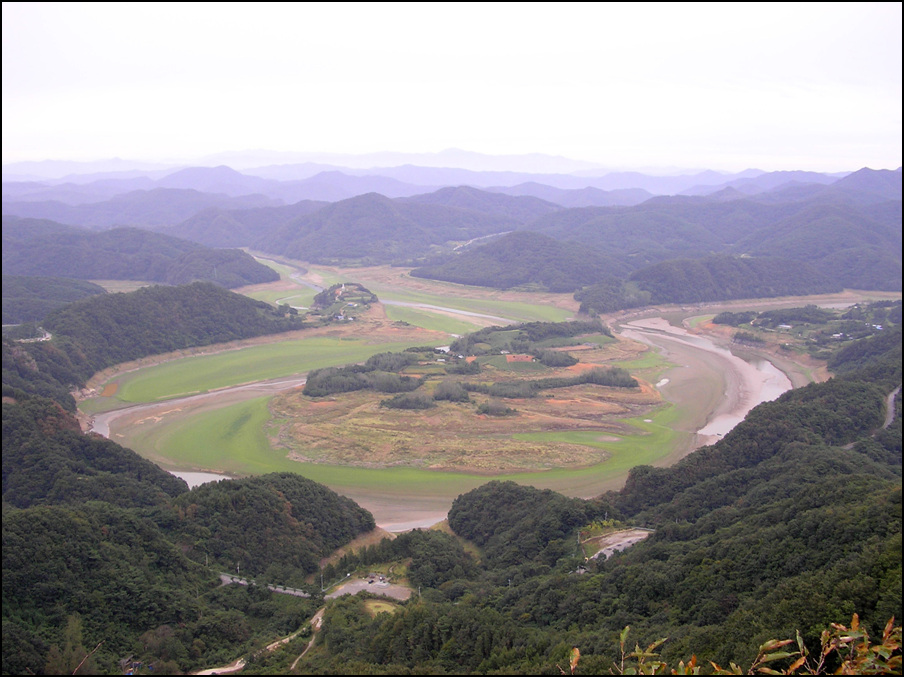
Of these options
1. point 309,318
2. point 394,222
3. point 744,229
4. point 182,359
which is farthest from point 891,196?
point 182,359

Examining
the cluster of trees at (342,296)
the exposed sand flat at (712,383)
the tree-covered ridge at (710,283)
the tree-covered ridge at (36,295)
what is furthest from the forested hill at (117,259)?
the exposed sand flat at (712,383)

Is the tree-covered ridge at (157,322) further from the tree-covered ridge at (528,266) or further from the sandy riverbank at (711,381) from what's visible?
the sandy riverbank at (711,381)

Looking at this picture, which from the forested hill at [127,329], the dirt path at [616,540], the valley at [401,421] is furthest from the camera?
the forested hill at [127,329]

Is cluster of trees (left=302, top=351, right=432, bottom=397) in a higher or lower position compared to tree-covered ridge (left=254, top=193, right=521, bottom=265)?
lower

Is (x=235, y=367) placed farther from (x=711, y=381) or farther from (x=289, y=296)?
(x=711, y=381)

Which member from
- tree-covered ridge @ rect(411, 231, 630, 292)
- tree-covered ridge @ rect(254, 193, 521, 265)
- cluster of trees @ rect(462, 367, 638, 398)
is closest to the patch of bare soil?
cluster of trees @ rect(462, 367, 638, 398)

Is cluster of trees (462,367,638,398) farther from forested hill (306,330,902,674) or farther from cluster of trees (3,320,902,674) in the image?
A: forested hill (306,330,902,674)
